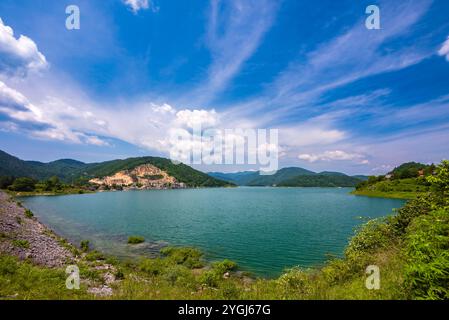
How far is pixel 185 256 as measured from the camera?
26047mm

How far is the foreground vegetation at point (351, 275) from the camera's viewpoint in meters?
7.14

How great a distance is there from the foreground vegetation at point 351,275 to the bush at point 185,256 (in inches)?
9.2

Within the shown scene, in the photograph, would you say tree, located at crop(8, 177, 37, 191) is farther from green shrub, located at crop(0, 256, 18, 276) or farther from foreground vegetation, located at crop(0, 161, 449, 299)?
green shrub, located at crop(0, 256, 18, 276)

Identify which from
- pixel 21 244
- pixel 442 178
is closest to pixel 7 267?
pixel 21 244

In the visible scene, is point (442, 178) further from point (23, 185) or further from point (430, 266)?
point (23, 185)

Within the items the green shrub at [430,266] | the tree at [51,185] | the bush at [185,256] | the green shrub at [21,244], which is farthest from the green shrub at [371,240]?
the tree at [51,185]

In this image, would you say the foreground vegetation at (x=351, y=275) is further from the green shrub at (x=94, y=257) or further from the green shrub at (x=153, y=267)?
the green shrub at (x=94, y=257)

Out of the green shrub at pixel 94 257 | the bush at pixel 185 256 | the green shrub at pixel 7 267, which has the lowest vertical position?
the bush at pixel 185 256

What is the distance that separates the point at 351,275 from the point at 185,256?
18474mm

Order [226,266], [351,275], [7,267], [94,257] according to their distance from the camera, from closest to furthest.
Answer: [351,275], [7,267], [226,266], [94,257]

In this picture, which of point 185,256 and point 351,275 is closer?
point 351,275

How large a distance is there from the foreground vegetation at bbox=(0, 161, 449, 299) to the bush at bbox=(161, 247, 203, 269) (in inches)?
9.2

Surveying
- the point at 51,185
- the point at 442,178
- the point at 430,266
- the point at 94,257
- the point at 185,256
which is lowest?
the point at 185,256
